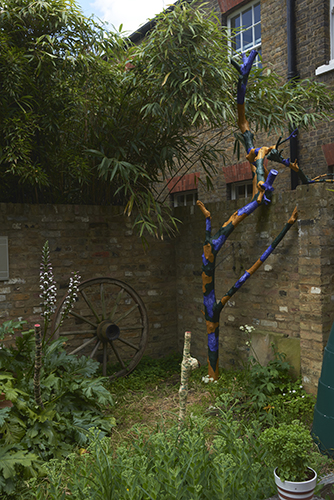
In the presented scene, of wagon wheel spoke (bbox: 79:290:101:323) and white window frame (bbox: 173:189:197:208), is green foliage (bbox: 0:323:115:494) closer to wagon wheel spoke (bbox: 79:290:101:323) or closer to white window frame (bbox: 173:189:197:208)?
wagon wheel spoke (bbox: 79:290:101:323)

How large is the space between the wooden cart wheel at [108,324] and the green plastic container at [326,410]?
2.29m

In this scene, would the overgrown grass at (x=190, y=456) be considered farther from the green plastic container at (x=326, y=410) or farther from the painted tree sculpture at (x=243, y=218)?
the painted tree sculpture at (x=243, y=218)

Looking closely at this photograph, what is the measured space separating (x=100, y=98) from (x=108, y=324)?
2669mm

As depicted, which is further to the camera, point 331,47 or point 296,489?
point 331,47

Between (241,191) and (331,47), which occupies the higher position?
(331,47)

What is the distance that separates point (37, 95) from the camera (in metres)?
4.21

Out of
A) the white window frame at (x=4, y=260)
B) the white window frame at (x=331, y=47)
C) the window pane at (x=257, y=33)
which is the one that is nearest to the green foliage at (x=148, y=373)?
the white window frame at (x=4, y=260)

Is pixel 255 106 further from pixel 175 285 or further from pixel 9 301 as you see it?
pixel 9 301

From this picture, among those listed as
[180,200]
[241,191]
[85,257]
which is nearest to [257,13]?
[241,191]

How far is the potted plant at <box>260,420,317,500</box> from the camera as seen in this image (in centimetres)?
172

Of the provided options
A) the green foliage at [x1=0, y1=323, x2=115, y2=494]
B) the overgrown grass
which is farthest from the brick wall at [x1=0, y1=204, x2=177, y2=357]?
the overgrown grass

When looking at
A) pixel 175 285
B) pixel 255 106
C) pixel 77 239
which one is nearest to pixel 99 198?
pixel 77 239

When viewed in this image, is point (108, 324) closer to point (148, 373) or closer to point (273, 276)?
point (148, 373)

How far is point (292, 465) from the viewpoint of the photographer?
1758mm
